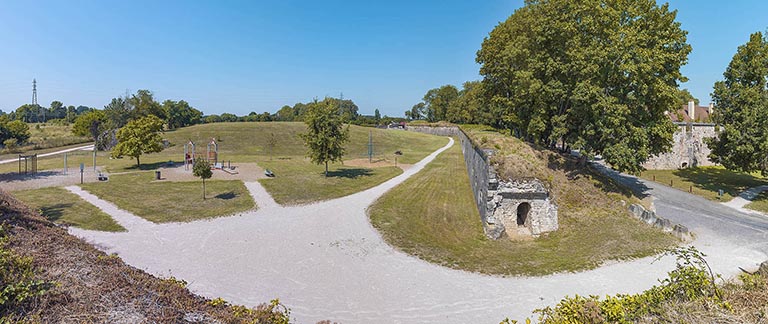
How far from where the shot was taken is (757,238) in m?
15.5

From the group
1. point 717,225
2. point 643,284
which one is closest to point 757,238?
point 717,225

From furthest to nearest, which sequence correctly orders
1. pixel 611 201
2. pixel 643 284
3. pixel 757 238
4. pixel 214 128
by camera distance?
1. pixel 214 128
2. pixel 611 201
3. pixel 757 238
4. pixel 643 284

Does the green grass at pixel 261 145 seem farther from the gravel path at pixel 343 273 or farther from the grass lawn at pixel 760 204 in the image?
the grass lawn at pixel 760 204

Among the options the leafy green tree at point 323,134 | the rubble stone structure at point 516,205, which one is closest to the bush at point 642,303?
the rubble stone structure at point 516,205

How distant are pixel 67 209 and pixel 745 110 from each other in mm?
39088

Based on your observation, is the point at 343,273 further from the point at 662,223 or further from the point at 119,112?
the point at 119,112

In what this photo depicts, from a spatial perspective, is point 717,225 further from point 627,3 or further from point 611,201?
point 627,3

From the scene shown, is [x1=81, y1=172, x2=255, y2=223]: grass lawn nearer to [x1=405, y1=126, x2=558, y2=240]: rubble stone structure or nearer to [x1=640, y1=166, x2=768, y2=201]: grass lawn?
[x1=405, y1=126, x2=558, y2=240]: rubble stone structure

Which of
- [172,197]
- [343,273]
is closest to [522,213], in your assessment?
[343,273]

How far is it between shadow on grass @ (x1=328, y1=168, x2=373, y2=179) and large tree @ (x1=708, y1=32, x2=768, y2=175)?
82.3 feet

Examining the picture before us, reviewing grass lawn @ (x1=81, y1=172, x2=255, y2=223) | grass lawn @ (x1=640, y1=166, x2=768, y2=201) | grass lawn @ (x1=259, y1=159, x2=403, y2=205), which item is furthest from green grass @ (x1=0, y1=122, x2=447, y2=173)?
grass lawn @ (x1=640, y1=166, x2=768, y2=201)

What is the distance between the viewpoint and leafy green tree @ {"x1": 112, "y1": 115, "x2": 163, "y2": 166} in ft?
95.2

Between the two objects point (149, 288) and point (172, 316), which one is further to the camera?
point (149, 288)

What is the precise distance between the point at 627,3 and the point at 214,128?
57.3 m
